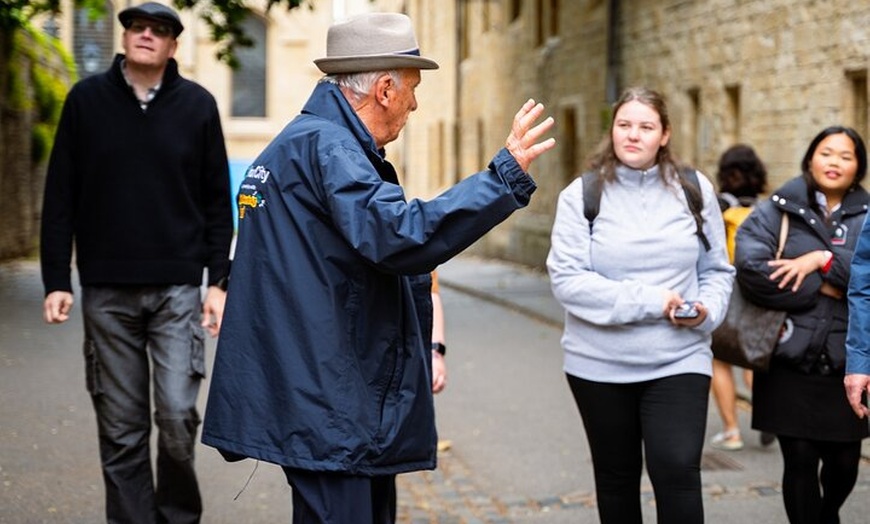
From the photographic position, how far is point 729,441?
8492 millimetres

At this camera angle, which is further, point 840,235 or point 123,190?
point 840,235

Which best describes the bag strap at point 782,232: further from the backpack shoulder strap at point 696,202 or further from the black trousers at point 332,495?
the black trousers at point 332,495

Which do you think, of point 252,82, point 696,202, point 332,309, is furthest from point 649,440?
point 252,82

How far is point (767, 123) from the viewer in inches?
590

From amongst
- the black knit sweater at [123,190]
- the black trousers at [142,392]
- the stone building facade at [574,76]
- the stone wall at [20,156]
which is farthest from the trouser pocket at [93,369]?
the stone wall at [20,156]

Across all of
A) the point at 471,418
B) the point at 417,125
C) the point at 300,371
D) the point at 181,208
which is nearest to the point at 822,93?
the point at 471,418

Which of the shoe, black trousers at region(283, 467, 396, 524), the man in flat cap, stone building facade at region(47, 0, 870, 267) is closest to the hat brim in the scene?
black trousers at region(283, 467, 396, 524)

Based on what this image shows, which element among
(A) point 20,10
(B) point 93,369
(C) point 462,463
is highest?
(A) point 20,10

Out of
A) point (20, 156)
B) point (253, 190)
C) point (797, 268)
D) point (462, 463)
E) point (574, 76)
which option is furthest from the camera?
point (574, 76)

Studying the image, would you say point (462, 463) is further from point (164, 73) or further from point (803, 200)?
point (164, 73)

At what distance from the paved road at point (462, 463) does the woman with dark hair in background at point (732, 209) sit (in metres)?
0.15

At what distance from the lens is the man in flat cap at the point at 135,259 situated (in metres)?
5.55

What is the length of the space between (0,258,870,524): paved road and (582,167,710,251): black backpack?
4.68 ft

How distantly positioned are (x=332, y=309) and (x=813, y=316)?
264 centimetres
